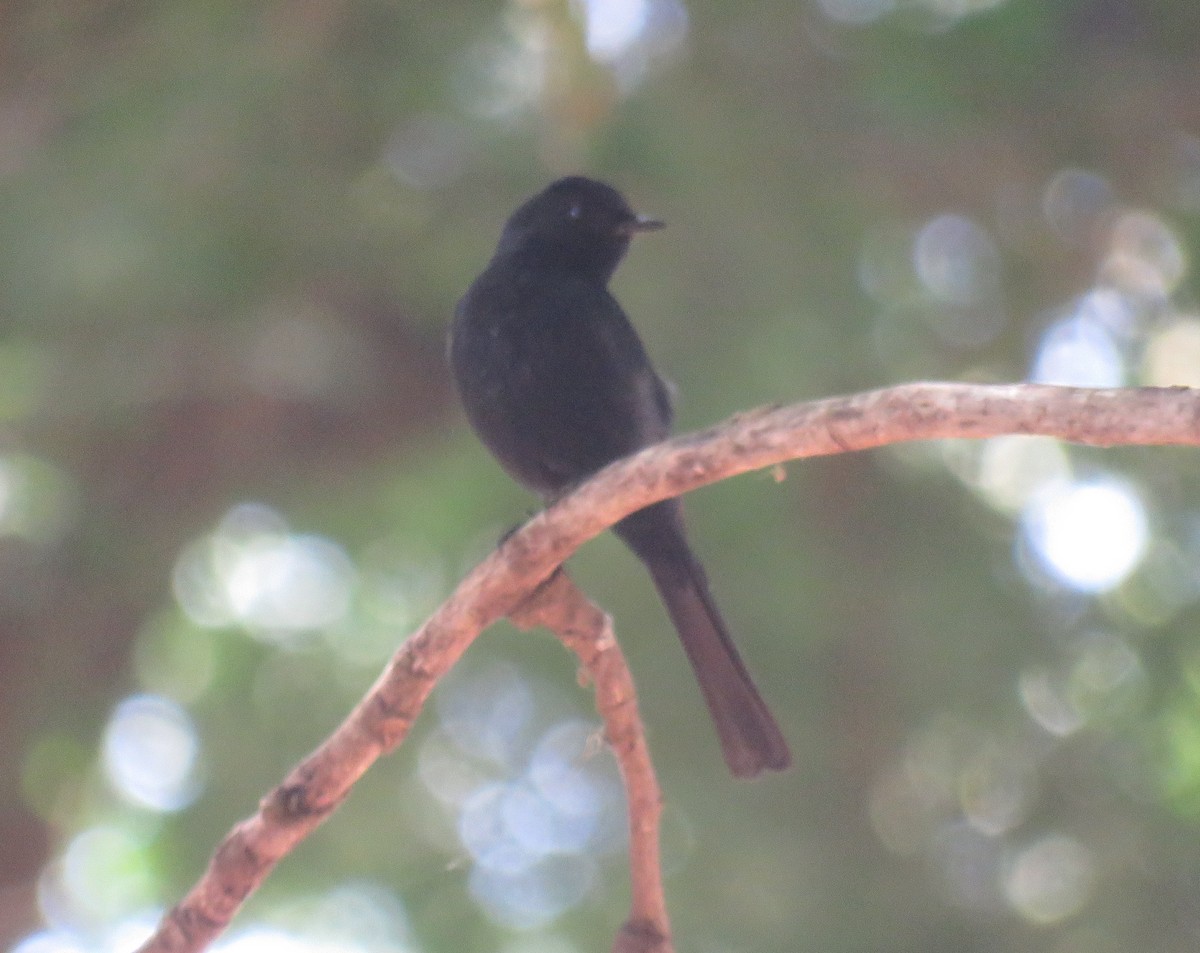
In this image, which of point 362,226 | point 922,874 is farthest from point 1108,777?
point 362,226

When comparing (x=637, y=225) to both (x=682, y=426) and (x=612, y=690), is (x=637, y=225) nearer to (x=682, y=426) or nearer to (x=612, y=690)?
(x=682, y=426)

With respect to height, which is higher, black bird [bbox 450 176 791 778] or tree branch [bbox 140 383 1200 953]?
black bird [bbox 450 176 791 778]

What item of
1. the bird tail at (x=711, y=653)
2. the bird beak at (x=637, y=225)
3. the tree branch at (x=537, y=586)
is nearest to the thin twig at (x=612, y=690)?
the tree branch at (x=537, y=586)

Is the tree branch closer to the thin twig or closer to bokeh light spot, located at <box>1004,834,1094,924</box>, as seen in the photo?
the thin twig

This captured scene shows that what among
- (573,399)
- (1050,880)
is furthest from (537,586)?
(1050,880)

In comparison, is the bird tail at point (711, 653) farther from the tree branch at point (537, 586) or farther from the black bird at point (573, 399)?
the tree branch at point (537, 586)

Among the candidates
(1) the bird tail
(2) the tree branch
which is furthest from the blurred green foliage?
(2) the tree branch

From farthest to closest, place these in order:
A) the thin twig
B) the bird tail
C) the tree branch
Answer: the bird tail
the thin twig
the tree branch
